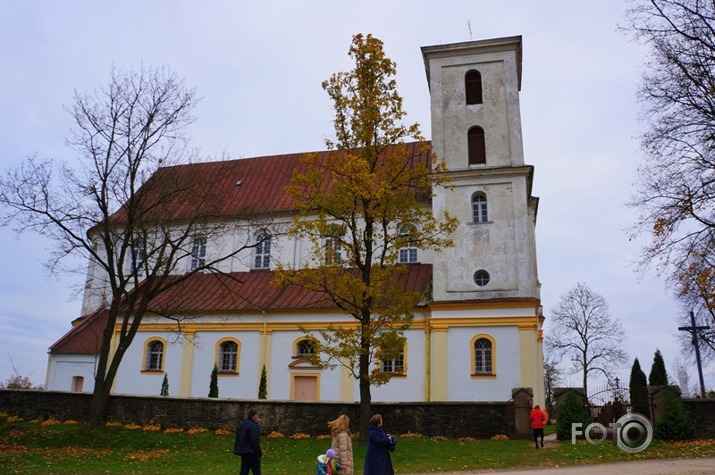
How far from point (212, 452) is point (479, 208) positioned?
15535 millimetres

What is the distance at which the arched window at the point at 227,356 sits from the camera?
102ft

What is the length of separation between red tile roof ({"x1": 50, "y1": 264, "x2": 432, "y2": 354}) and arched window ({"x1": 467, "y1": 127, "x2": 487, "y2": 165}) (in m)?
5.44

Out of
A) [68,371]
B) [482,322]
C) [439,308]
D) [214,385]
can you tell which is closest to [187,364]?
[214,385]

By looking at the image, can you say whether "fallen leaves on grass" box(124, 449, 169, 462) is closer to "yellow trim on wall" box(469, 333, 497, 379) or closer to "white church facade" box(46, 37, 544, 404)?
"white church facade" box(46, 37, 544, 404)

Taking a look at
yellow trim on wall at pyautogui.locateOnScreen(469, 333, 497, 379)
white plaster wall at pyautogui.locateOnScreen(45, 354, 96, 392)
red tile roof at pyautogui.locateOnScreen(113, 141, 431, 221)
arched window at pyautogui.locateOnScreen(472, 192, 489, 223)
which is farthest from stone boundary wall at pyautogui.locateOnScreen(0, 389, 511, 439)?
white plaster wall at pyautogui.locateOnScreen(45, 354, 96, 392)

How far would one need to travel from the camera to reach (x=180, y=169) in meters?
26.4

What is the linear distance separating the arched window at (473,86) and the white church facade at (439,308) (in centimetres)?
6

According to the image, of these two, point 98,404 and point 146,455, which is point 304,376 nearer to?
point 98,404

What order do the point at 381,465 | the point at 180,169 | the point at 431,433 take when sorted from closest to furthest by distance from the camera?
1. the point at 381,465
2. the point at 431,433
3. the point at 180,169

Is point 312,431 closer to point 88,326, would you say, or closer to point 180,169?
Answer: point 180,169

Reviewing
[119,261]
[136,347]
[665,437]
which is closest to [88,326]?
[136,347]

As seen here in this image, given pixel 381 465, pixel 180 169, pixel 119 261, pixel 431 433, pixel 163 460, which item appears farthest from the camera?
pixel 180 169

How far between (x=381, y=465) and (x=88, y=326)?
28743 mm
